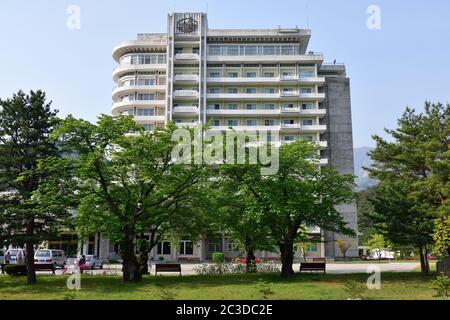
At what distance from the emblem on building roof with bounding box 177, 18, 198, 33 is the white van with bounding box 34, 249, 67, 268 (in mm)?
41503

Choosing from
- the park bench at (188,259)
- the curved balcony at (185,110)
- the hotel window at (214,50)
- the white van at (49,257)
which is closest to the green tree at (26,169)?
the white van at (49,257)

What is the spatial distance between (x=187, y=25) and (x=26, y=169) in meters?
51.0

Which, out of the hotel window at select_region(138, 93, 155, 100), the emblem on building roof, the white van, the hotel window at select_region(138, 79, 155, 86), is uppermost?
the emblem on building roof

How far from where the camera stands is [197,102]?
6831 cm

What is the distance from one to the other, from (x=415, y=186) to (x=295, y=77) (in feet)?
144

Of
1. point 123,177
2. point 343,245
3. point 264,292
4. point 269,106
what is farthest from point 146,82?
point 264,292

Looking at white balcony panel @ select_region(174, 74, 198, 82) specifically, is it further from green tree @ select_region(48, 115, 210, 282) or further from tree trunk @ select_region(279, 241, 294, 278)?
tree trunk @ select_region(279, 241, 294, 278)

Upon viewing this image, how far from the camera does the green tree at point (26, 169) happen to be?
22.9 metres

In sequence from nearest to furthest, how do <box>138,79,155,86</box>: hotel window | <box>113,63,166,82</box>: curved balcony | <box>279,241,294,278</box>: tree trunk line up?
<box>279,241,294,278</box>: tree trunk, <box>113,63,166,82</box>: curved balcony, <box>138,79,155,86</box>: hotel window

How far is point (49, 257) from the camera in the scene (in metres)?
39.2

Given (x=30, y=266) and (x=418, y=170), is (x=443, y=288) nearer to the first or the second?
(x=418, y=170)

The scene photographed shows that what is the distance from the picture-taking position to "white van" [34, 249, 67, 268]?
38.8m

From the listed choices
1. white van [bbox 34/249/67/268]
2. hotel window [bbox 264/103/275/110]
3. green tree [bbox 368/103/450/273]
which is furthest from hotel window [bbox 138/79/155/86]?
green tree [bbox 368/103/450/273]
